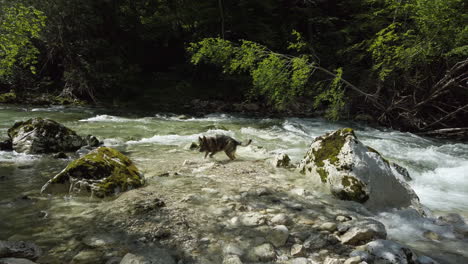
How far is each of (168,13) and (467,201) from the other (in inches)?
1075

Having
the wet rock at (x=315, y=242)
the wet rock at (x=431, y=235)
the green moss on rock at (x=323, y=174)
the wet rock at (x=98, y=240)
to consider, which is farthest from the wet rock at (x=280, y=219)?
the wet rock at (x=98, y=240)

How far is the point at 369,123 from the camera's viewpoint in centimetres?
1805

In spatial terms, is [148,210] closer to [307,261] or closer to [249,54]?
[307,261]

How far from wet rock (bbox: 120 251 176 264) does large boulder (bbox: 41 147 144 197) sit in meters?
1.93

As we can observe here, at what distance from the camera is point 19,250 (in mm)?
2707

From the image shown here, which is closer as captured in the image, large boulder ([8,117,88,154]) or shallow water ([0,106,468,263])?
shallow water ([0,106,468,263])

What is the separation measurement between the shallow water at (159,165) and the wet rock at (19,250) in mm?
207

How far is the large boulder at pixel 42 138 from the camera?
7219 mm

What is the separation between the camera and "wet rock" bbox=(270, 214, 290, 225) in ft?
12.3

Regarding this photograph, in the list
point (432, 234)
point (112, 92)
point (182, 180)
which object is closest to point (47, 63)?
→ point (112, 92)

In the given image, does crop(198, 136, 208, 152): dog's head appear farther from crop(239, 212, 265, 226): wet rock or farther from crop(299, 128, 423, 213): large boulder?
crop(239, 212, 265, 226): wet rock

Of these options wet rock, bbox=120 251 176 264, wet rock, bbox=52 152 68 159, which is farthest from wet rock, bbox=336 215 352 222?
wet rock, bbox=52 152 68 159

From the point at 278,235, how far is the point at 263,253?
0.41 meters

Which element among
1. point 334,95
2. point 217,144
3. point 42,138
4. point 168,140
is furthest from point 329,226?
point 334,95
